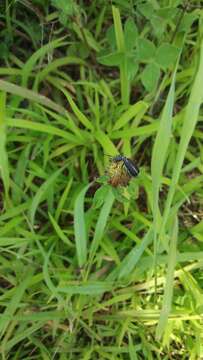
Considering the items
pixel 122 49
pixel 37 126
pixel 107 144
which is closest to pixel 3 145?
pixel 37 126

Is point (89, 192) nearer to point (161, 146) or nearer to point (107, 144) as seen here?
point (107, 144)

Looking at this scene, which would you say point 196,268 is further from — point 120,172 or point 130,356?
point 120,172

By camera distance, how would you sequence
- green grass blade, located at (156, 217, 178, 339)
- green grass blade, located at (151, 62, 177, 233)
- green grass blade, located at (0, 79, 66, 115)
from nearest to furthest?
1. green grass blade, located at (151, 62, 177, 233)
2. green grass blade, located at (156, 217, 178, 339)
3. green grass blade, located at (0, 79, 66, 115)

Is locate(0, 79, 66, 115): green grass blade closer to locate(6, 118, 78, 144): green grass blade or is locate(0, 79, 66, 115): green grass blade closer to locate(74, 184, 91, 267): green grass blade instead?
locate(6, 118, 78, 144): green grass blade

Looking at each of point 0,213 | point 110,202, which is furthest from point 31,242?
point 110,202

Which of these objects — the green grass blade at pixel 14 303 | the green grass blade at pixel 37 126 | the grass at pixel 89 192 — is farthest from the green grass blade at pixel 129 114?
the green grass blade at pixel 14 303

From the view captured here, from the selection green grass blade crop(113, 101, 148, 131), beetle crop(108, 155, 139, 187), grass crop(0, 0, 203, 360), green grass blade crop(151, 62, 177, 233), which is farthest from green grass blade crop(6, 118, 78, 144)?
green grass blade crop(151, 62, 177, 233)

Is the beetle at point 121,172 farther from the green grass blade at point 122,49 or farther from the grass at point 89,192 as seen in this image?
the green grass blade at point 122,49

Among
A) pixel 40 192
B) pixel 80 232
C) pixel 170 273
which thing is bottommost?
pixel 170 273

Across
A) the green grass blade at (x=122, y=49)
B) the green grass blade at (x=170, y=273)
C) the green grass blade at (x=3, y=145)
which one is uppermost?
the green grass blade at (x=122, y=49)
